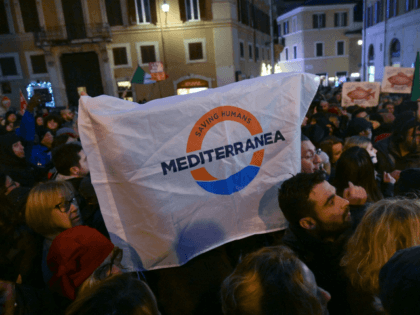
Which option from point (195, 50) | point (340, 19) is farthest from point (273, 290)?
point (340, 19)

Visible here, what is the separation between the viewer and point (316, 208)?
6.41 feet

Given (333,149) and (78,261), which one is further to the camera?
(333,149)

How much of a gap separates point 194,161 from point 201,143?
12cm

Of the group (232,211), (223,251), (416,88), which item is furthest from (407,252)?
(416,88)

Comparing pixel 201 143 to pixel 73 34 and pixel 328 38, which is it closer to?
pixel 73 34

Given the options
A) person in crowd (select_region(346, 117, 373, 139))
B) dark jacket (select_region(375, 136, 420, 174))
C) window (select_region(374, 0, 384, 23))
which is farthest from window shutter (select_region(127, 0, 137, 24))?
window (select_region(374, 0, 384, 23))

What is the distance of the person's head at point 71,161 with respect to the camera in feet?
9.73

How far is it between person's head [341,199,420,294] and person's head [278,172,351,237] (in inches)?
12.7

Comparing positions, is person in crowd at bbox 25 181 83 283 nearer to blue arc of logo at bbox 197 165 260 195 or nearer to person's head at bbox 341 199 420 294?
blue arc of logo at bbox 197 165 260 195

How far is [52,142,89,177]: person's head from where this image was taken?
9.73 ft

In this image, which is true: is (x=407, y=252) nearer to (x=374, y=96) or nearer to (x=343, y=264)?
(x=343, y=264)

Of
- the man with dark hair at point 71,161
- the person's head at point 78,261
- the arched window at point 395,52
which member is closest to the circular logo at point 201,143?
the person's head at point 78,261

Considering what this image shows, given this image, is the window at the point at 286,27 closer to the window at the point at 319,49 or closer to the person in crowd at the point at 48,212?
the window at the point at 319,49

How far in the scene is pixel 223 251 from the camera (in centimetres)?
226
